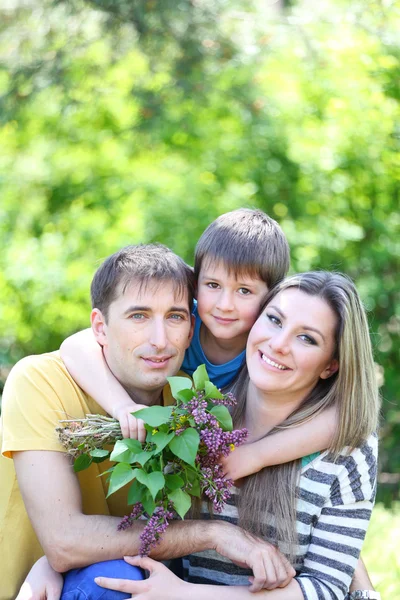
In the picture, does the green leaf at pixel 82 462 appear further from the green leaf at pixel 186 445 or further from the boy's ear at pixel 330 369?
Result: the boy's ear at pixel 330 369

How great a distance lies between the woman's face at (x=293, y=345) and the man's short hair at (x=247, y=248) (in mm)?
328

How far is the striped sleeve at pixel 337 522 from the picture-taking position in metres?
3.12

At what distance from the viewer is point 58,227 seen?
6449 millimetres

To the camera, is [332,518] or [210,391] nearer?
[210,391]

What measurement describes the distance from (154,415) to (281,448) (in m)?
0.56

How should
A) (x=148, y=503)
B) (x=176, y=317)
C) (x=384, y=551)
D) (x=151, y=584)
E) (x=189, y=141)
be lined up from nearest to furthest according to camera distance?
(x=148, y=503), (x=151, y=584), (x=176, y=317), (x=384, y=551), (x=189, y=141)

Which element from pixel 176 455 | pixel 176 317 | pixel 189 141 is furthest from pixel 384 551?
pixel 189 141

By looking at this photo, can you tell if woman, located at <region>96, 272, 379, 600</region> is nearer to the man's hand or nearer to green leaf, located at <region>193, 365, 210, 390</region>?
the man's hand

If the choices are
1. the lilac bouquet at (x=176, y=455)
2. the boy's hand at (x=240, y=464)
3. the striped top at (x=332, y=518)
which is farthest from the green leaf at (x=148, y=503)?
the striped top at (x=332, y=518)

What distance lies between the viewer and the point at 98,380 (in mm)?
3314

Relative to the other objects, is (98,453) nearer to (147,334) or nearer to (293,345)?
(147,334)

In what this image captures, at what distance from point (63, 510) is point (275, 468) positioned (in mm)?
811

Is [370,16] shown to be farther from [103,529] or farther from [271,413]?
[103,529]

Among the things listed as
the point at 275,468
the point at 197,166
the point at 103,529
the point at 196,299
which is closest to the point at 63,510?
the point at 103,529
